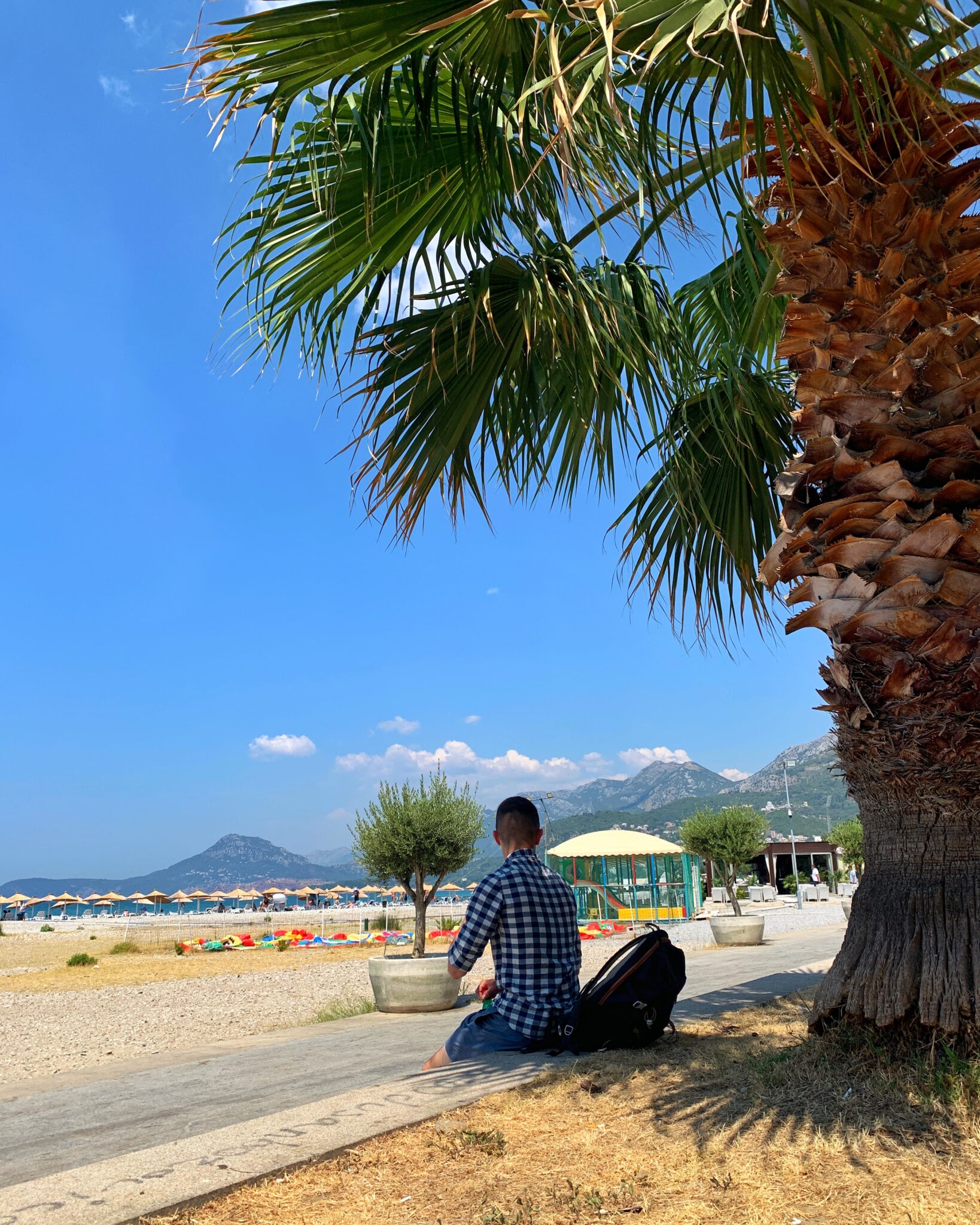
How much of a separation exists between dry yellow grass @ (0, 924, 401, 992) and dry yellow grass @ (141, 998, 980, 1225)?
1731 cm

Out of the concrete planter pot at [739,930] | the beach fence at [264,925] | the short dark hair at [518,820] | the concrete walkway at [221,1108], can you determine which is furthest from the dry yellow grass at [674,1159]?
the beach fence at [264,925]

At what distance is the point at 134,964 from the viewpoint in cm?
2484

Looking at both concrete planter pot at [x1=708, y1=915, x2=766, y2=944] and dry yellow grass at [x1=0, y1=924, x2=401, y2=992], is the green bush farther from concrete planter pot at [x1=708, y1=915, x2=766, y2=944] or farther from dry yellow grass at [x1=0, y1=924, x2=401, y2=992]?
dry yellow grass at [x1=0, y1=924, x2=401, y2=992]

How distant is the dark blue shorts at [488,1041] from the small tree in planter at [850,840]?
20579 mm

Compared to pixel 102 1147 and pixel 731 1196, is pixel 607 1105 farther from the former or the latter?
pixel 102 1147

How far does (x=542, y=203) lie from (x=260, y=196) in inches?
48.4

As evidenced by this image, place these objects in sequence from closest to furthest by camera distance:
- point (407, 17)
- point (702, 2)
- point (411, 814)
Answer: point (702, 2) < point (407, 17) < point (411, 814)

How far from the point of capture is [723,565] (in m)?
5.93

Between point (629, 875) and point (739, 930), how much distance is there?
20038 millimetres

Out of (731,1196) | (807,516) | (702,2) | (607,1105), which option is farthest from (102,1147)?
(702,2)

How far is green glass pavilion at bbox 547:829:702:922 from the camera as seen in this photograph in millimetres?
26766

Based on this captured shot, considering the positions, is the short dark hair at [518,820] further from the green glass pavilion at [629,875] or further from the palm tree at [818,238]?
→ the green glass pavilion at [629,875]

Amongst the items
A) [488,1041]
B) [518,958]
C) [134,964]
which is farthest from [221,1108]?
[134,964]

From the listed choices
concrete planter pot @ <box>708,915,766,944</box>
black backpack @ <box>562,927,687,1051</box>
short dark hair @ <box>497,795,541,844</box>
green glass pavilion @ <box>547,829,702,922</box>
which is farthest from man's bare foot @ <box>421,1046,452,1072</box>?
green glass pavilion @ <box>547,829,702,922</box>
